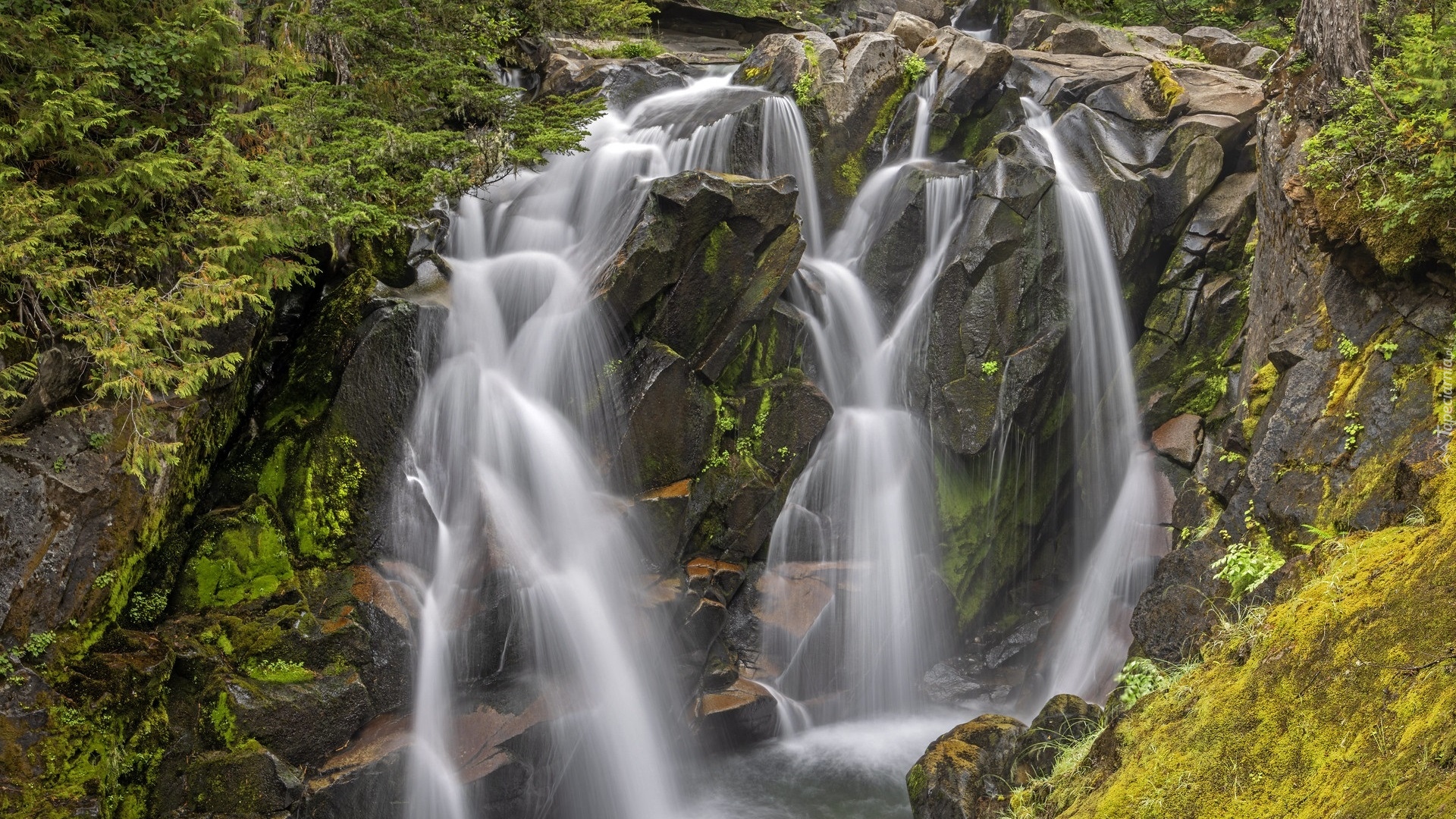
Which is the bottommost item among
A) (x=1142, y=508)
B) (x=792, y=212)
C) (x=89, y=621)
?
(x=1142, y=508)

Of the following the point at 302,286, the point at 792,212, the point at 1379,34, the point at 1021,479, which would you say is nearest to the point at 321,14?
the point at 302,286

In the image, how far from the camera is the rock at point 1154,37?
15.2 meters

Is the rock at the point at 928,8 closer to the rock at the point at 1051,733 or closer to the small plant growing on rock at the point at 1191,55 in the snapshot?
the small plant growing on rock at the point at 1191,55

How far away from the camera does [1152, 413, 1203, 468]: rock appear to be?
10.5 metres

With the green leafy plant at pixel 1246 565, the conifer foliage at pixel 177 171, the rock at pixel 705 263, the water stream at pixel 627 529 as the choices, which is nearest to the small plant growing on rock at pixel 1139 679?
the green leafy plant at pixel 1246 565

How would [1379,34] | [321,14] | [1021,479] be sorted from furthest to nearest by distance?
[1021,479] → [321,14] → [1379,34]

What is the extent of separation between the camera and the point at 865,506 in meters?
10.7

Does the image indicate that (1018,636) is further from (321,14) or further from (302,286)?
(321,14)

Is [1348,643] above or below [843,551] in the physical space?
above

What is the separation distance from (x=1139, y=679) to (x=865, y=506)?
4419 mm

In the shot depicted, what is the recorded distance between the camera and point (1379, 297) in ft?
24.1

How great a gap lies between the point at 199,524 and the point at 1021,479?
9442 mm

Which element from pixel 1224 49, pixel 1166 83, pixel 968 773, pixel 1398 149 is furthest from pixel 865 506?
pixel 1224 49

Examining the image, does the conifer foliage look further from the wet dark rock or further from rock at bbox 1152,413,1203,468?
rock at bbox 1152,413,1203,468
